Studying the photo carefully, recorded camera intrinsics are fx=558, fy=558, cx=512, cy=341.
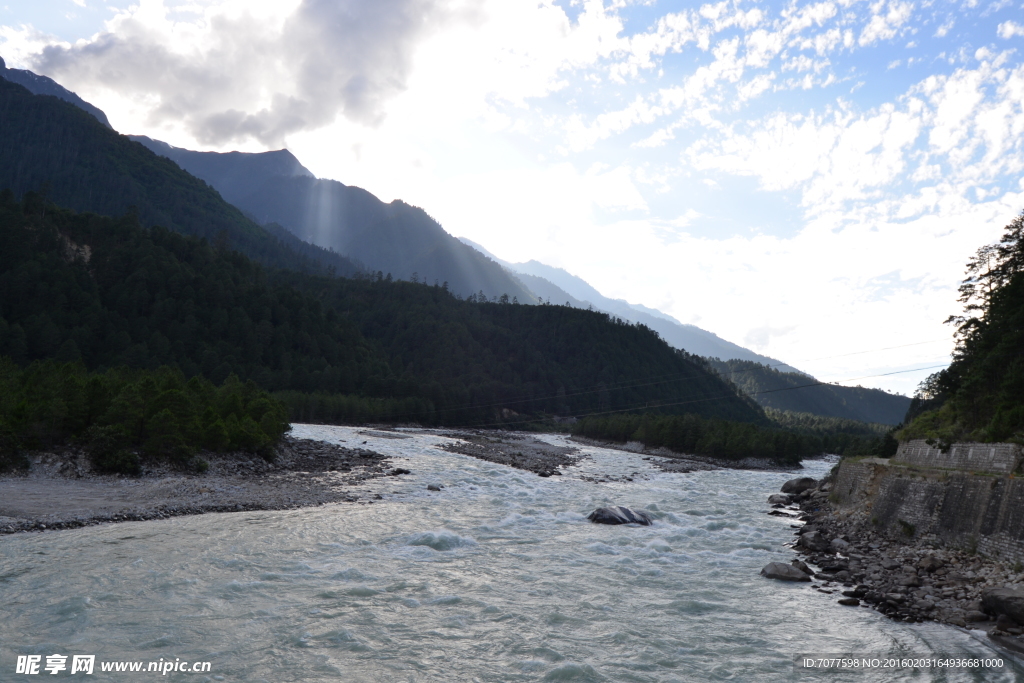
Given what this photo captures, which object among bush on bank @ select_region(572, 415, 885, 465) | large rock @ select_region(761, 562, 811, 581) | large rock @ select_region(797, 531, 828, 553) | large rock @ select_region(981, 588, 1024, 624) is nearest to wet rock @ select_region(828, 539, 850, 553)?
large rock @ select_region(797, 531, 828, 553)

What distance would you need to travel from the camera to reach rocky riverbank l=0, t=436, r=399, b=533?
23.8 m

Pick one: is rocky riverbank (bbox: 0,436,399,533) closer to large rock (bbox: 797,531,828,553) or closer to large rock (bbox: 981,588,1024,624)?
large rock (bbox: 797,531,828,553)

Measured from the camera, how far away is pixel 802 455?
123375 millimetres

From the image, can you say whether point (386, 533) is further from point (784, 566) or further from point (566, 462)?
point (566, 462)

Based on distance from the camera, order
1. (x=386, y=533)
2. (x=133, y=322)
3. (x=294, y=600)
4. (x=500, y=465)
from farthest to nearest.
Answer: (x=133, y=322) → (x=500, y=465) → (x=386, y=533) → (x=294, y=600)

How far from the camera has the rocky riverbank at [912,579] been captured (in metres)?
16.4

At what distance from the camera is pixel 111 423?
117 ft

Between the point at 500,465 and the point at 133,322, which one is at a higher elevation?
the point at 133,322

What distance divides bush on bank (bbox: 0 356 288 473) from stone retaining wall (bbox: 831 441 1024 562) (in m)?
40.9

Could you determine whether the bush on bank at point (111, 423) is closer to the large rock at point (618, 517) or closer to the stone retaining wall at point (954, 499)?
the large rock at point (618, 517)

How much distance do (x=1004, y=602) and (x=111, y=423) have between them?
4431 centimetres

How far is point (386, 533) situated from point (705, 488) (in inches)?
1493

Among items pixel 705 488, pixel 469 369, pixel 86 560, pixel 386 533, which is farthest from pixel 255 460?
pixel 469 369

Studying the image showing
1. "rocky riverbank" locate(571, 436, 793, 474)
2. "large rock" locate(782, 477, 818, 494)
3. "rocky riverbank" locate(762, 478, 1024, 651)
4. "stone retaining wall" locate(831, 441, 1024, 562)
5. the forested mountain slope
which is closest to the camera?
"rocky riverbank" locate(762, 478, 1024, 651)
